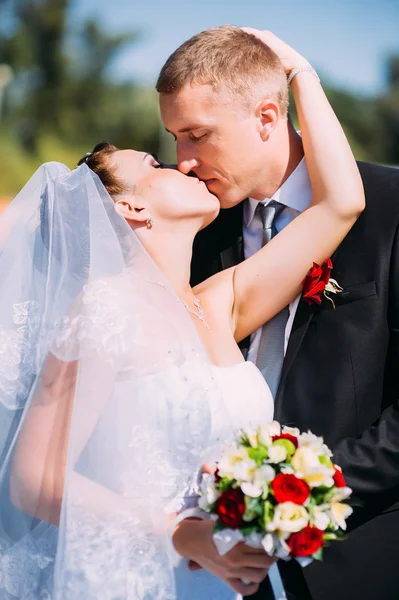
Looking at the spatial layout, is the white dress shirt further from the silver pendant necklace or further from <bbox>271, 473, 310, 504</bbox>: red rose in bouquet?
<bbox>271, 473, 310, 504</bbox>: red rose in bouquet

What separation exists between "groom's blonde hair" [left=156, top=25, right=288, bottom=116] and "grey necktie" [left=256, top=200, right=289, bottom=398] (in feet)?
1.61

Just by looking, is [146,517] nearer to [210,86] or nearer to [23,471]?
[23,471]

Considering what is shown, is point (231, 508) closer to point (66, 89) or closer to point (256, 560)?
point (256, 560)

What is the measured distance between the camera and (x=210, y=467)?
8.69ft

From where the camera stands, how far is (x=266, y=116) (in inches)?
143

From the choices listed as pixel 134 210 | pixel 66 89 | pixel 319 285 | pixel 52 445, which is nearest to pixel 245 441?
pixel 52 445

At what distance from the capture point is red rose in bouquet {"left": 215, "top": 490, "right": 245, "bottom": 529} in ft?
7.75

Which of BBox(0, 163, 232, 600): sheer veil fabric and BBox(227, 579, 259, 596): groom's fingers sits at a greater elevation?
BBox(0, 163, 232, 600): sheer veil fabric

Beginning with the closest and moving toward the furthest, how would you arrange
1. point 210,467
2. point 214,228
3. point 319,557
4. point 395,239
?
point 319,557 < point 210,467 < point 395,239 < point 214,228

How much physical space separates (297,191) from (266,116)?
1.27ft

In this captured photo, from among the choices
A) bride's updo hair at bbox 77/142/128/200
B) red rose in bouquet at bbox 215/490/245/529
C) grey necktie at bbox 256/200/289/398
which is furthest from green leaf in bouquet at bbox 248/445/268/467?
bride's updo hair at bbox 77/142/128/200

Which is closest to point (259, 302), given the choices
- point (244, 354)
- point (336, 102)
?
point (244, 354)

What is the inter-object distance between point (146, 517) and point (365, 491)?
2.91 feet

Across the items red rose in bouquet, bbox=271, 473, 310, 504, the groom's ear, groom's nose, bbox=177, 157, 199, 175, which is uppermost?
the groom's ear
